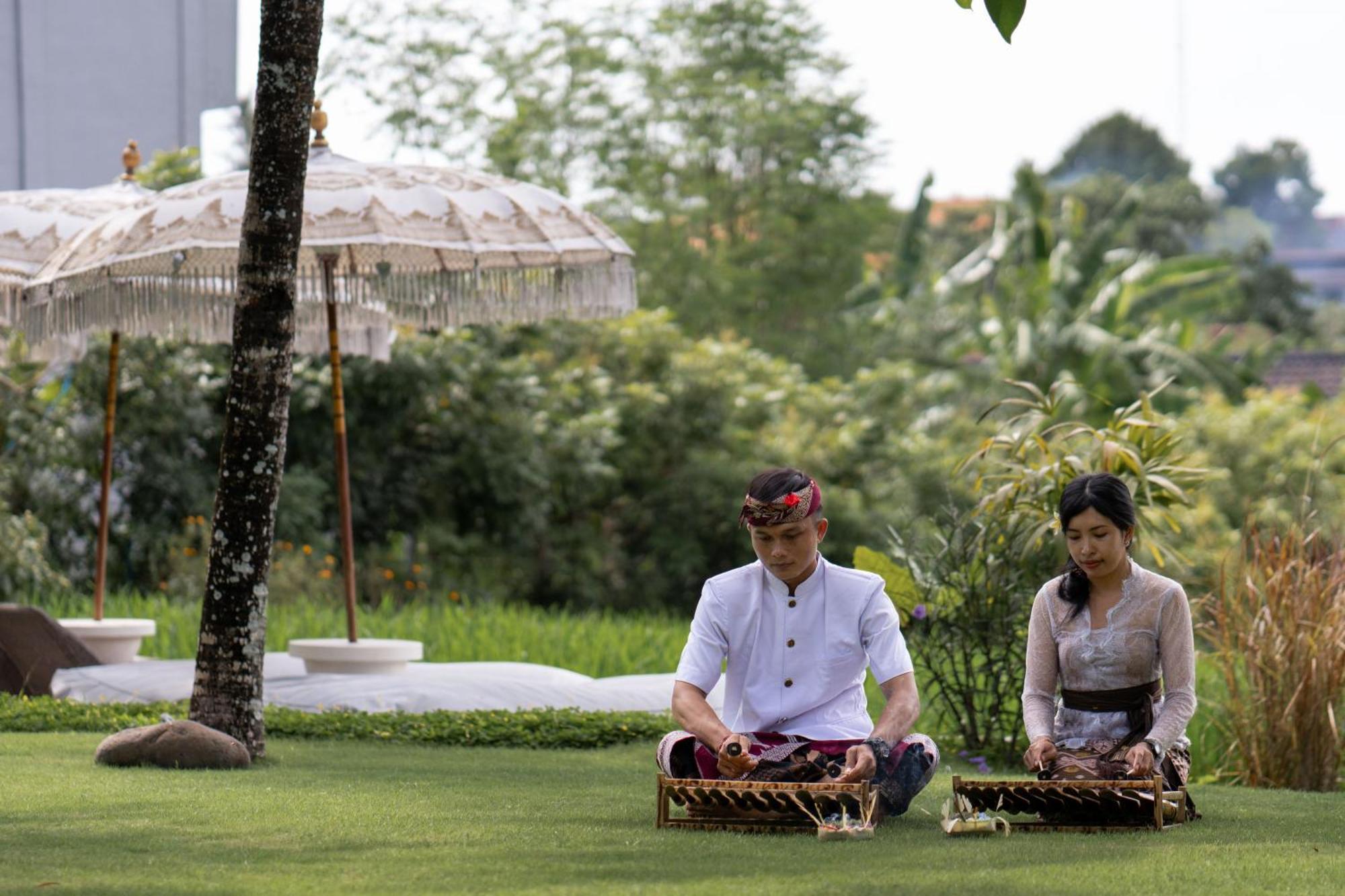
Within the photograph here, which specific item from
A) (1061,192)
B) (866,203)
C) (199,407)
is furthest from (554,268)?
(1061,192)

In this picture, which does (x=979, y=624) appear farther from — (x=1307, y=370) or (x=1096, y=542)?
(x=1307, y=370)

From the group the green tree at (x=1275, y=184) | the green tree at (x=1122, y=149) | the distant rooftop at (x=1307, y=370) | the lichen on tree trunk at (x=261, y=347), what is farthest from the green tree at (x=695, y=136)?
the green tree at (x=1275, y=184)

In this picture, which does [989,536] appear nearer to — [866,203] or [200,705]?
[200,705]

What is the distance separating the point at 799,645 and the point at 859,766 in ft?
1.70

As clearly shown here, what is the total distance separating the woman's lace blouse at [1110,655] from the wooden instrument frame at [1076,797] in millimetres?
290

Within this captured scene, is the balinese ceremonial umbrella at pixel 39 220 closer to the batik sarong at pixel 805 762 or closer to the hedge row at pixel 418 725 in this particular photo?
the hedge row at pixel 418 725

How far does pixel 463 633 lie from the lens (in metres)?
12.0

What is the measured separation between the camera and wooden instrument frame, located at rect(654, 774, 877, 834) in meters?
4.80

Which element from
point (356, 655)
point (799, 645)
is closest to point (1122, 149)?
point (356, 655)

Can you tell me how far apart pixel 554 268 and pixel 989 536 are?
281 cm

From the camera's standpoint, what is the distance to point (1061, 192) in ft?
169

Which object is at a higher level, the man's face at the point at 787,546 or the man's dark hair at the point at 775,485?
the man's dark hair at the point at 775,485

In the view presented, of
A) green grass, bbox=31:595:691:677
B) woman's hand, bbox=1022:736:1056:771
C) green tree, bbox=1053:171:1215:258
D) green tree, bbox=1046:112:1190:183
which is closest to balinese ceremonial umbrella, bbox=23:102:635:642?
green grass, bbox=31:595:691:677

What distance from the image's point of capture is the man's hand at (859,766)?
4.81 m
